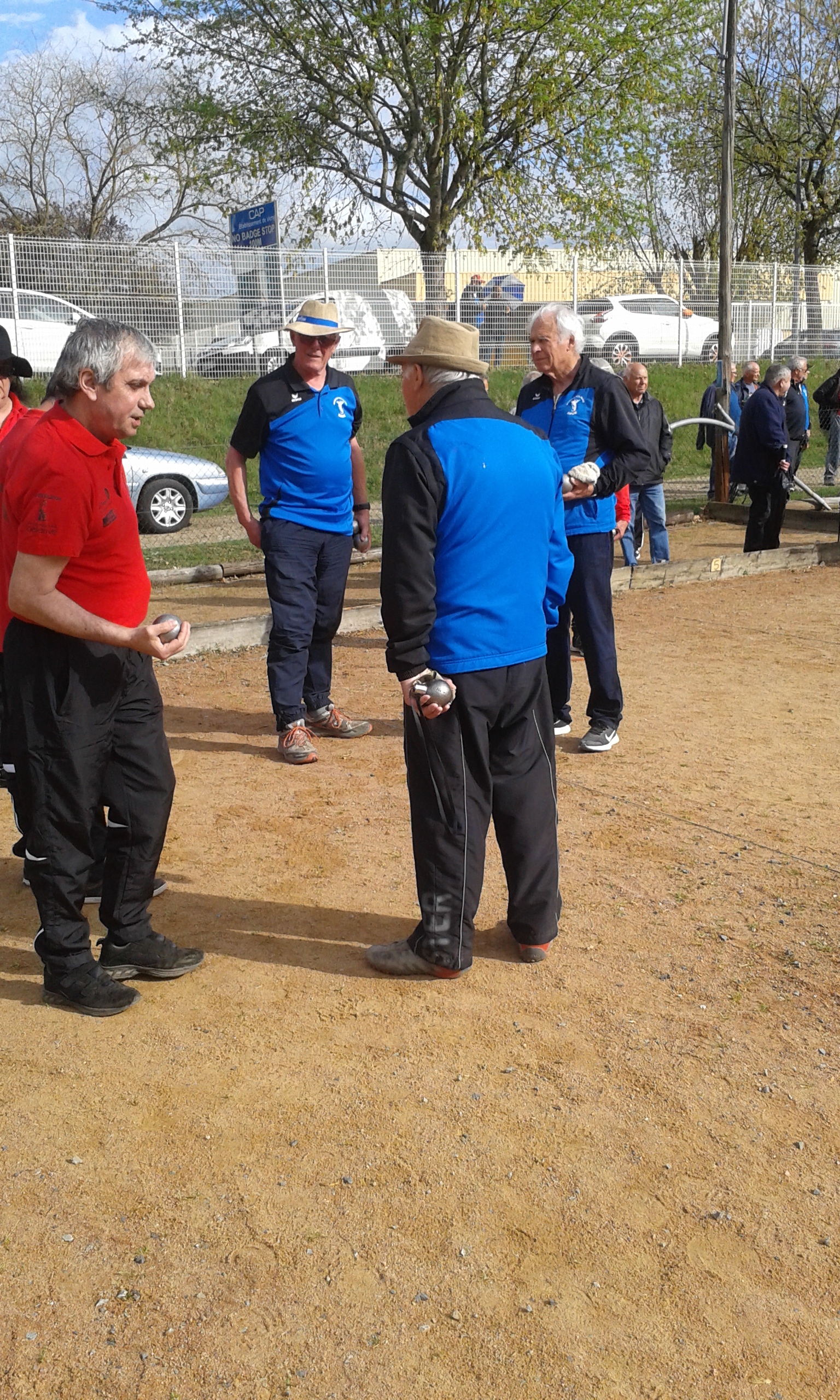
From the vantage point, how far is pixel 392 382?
→ 2292cm

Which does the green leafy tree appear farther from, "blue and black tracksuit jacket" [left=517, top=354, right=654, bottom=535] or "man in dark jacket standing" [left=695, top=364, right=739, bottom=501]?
"blue and black tracksuit jacket" [left=517, top=354, right=654, bottom=535]

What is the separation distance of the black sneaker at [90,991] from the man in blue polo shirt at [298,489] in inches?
101

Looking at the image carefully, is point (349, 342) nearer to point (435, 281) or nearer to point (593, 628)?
point (435, 281)

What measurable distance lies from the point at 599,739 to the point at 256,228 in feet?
56.2

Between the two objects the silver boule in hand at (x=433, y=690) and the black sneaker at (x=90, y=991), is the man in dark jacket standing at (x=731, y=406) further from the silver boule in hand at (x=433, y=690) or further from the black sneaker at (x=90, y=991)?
the black sneaker at (x=90, y=991)

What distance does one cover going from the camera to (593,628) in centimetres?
616

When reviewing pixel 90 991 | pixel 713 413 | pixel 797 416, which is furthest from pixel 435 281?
pixel 90 991

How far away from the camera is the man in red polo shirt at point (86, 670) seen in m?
3.39

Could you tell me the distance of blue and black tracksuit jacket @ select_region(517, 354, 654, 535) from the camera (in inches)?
234

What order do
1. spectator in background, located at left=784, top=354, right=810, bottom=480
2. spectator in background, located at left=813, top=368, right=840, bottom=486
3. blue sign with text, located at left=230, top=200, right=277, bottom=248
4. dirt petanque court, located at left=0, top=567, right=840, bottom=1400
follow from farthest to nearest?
1. blue sign with text, located at left=230, top=200, right=277, bottom=248
2. spectator in background, located at left=813, top=368, right=840, bottom=486
3. spectator in background, located at left=784, top=354, right=810, bottom=480
4. dirt petanque court, located at left=0, top=567, right=840, bottom=1400

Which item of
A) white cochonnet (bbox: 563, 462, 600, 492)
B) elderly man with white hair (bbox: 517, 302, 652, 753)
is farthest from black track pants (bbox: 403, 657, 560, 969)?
elderly man with white hair (bbox: 517, 302, 652, 753)

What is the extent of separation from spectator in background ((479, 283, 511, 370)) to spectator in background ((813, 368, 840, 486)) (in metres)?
6.54

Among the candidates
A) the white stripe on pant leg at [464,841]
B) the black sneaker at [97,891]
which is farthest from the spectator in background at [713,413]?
the white stripe on pant leg at [464,841]

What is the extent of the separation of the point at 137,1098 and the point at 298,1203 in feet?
2.12
